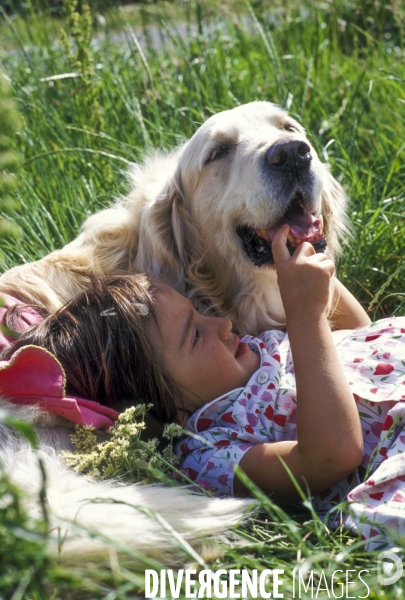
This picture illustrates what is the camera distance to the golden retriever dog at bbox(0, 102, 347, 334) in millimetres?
2721

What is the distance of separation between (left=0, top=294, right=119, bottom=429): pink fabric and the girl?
0.14 metres

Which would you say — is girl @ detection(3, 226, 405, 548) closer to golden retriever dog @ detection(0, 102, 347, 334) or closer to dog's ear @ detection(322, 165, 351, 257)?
golden retriever dog @ detection(0, 102, 347, 334)

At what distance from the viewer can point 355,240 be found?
348 cm

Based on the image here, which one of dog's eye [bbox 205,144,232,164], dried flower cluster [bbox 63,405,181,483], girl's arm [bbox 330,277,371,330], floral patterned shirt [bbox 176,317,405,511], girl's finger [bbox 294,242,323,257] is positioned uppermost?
dog's eye [bbox 205,144,232,164]

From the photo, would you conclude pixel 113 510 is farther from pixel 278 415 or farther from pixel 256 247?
pixel 256 247

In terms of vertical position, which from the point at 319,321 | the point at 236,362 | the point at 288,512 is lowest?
the point at 288,512

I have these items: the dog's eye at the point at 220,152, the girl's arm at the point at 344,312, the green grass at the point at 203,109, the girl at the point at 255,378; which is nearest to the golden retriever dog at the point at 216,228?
the dog's eye at the point at 220,152

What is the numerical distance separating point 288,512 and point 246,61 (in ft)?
12.1

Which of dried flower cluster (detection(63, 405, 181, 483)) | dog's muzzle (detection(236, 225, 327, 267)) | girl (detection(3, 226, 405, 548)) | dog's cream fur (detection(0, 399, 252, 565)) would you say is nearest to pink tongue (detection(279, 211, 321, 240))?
dog's muzzle (detection(236, 225, 327, 267))

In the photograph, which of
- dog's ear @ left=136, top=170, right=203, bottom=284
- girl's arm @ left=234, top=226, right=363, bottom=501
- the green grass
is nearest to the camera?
girl's arm @ left=234, top=226, right=363, bottom=501

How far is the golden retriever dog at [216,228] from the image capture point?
272 cm

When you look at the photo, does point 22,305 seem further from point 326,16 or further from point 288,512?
point 326,16

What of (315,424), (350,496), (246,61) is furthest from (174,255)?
(246,61)

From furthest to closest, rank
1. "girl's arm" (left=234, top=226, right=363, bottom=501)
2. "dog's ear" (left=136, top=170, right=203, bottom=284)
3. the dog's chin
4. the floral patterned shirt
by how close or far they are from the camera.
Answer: "dog's ear" (left=136, top=170, right=203, bottom=284) → the dog's chin → the floral patterned shirt → "girl's arm" (left=234, top=226, right=363, bottom=501)
